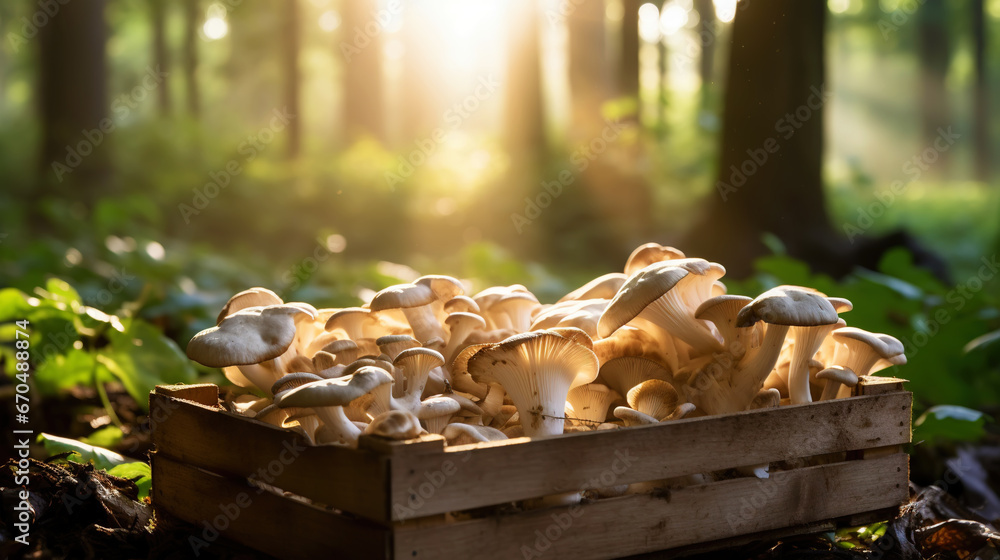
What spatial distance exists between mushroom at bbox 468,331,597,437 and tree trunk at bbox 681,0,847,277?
2.50 m

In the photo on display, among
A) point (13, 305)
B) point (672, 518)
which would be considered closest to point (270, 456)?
point (672, 518)

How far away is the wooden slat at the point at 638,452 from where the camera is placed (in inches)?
70.0

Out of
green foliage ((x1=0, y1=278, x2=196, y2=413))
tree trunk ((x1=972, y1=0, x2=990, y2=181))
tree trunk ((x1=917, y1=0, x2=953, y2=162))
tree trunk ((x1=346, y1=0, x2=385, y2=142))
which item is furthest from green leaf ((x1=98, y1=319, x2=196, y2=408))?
tree trunk ((x1=917, y1=0, x2=953, y2=162))

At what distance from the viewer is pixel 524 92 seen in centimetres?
1625

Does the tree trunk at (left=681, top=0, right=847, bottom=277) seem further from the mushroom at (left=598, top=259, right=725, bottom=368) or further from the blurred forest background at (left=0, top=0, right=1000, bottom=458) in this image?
the mushroom at (left=598, top=259, right=725, bottom=368)

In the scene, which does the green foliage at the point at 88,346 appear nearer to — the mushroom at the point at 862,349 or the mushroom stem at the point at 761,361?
the mushroom stem at the point at 761,361

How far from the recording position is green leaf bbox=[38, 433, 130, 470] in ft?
8.38

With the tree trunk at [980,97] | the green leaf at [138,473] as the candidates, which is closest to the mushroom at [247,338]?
the green leaf at [138,473]

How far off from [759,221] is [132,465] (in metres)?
5.00

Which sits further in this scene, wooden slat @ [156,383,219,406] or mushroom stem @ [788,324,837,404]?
wooden slat @ [156,383,219,406]

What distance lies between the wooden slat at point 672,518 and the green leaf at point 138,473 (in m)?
1.44

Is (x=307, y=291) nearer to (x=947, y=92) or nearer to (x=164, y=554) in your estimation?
(x=164, y=554)

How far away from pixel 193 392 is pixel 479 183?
566 inches

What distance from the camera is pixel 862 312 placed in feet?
12.9
